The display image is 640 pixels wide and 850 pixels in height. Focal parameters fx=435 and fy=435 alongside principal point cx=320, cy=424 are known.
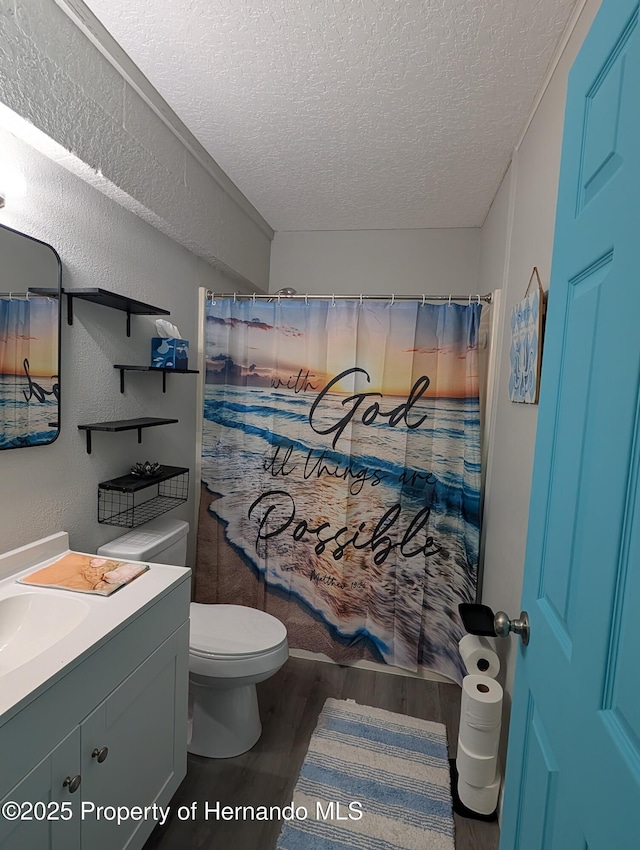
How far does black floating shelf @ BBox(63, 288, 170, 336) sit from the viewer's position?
1.45 metres

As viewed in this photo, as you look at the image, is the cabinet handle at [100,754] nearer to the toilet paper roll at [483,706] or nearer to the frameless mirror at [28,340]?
the frameless mirror at [28,340]

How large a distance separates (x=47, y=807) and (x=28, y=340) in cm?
119

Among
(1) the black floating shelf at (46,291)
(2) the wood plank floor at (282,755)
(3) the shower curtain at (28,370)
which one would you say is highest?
(1) the black floating shelf at (46,291)

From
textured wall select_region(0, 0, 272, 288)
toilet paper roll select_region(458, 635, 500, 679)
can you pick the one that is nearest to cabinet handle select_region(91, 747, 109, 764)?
toilet paper roll select_region(458, 635, 500, 679)

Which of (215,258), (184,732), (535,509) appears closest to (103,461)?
(184,732)

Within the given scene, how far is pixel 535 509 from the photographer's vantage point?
87 cm

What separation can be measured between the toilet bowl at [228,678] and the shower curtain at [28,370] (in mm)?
960

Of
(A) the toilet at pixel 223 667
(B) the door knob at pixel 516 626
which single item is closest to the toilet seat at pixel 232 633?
(A) the toilet at pixel 223 667

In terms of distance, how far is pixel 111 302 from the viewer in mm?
1615

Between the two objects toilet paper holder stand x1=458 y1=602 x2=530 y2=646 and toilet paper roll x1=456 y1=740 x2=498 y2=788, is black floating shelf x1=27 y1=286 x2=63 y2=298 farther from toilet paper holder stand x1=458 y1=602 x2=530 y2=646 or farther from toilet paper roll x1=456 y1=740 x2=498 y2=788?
toilet paper roll x1=456 y1=740 x2=498 y2=788

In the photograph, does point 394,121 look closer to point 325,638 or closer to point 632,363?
point 632,363

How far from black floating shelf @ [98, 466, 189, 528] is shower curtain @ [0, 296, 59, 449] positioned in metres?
0.36

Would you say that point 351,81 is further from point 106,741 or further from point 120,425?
point 106,741

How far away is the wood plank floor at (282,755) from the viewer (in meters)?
1.39
